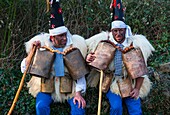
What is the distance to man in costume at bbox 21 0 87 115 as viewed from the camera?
388 centimetres

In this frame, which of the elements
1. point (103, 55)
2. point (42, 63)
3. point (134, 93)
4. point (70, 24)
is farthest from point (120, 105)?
point (70, 24)

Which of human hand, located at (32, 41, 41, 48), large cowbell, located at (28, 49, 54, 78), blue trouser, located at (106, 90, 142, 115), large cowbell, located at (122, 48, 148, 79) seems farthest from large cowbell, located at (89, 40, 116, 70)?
human hand, located at (32, 41, 41, 48)

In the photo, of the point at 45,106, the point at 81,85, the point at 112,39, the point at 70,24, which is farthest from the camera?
the point at 70,24

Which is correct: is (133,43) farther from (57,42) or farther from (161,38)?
(161,38)

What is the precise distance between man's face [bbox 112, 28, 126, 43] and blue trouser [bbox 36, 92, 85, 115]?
0.92 meters

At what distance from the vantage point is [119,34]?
397cm

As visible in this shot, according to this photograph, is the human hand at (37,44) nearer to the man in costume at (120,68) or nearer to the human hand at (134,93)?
the man in costume at (120,68)

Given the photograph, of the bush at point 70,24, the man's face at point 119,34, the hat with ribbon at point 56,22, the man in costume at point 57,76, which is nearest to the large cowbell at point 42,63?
the man in costume at point 57,76

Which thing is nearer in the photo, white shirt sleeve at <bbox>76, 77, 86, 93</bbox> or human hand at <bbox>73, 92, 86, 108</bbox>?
human hand at <bbox>73, 92, 86, 108</bbox>

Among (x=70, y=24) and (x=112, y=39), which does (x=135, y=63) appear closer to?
(x=112, y=39)

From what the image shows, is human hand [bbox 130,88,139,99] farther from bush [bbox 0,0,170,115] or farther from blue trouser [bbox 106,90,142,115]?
bush [bbox 0,0,170,115]

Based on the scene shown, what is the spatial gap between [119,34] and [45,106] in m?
1.21

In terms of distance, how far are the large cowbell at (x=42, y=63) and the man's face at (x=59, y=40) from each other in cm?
14

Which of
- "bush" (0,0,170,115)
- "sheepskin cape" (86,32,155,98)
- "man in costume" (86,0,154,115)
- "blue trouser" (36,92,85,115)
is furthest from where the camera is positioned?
"bush" (0,0,170,115)
